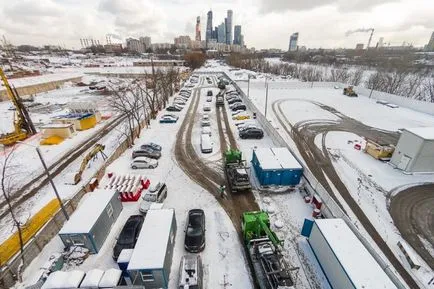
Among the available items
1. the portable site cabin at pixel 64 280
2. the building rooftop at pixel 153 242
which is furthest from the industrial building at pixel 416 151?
the portable site cabin at pixel 64 280

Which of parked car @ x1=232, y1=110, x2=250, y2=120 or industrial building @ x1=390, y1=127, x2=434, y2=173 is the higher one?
industrial building @ x1=390, y1=127, x2=434, y2=173

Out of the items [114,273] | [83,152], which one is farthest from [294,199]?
[83,152]

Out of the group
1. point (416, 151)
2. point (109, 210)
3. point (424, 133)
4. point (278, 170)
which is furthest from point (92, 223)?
point (424, 133)

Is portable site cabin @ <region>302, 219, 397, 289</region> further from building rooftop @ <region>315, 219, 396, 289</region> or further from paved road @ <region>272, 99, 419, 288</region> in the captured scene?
paved road @ <region>272, 99, 419, 288</region>

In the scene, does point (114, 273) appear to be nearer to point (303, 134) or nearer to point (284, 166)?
point (284, 166)

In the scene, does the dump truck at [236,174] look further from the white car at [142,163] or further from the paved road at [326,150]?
the white car at [142,163]

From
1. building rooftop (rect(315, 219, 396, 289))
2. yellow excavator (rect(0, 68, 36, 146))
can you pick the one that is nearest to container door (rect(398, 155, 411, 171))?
building rooftop (rect(315, 219, 396, 289))

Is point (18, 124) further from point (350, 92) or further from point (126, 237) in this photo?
point (350, 92)
